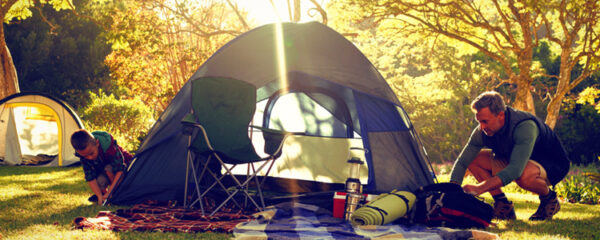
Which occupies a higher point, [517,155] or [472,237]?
[517,155]

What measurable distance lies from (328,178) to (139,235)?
2010 mm

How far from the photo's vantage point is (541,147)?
3.27 m

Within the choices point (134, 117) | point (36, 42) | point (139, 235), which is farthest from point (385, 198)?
point (36, 42)

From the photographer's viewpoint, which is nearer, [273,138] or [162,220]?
[162,220]

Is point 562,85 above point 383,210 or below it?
above

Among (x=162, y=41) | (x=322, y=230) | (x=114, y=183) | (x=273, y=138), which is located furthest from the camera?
(x=162, y=41)

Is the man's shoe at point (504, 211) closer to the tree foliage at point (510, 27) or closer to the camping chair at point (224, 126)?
the camping chair at point (224, 126)

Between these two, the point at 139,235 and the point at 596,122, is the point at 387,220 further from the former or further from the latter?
the point at 596,122

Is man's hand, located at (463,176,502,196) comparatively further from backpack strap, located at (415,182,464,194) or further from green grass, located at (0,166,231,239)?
green grass, located at (0,166,231,239)

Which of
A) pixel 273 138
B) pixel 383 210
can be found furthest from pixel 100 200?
pixel 383 210

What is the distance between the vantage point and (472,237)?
2584 millimetres

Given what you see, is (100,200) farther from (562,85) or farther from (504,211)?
(562,85)

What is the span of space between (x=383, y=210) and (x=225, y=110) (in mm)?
1520

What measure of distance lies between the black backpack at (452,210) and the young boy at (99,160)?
7.07 ft
